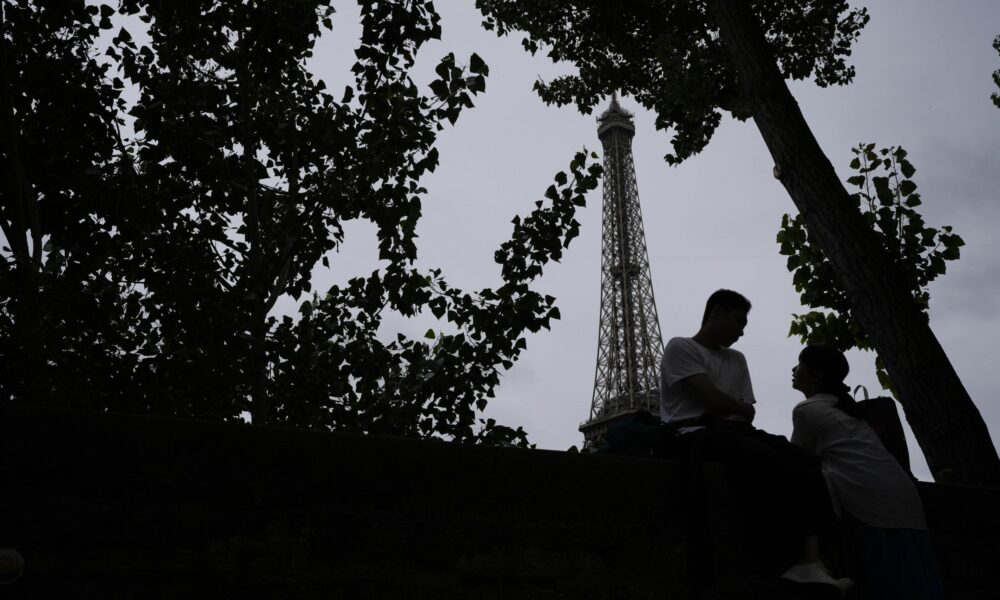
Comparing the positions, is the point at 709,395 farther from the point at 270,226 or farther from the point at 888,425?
the point at 270,226

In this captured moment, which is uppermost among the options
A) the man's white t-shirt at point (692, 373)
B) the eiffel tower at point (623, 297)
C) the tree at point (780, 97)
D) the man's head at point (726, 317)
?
the eiffel tower at point (623, 297)

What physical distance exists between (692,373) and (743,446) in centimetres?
41

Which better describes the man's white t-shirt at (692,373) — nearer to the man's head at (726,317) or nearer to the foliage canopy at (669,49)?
the man's head at (726,317)

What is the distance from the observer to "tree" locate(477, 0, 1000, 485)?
20.8ft

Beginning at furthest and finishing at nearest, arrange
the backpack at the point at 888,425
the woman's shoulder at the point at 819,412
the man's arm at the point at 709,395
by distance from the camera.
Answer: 1. the backpack at the point at 888,425
2. the woman's shoulder at the point at 819,412
3. the man's arm at the point at 709,395

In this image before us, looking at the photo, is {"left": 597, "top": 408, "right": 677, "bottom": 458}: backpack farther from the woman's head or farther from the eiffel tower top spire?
the eiffel tower top spire

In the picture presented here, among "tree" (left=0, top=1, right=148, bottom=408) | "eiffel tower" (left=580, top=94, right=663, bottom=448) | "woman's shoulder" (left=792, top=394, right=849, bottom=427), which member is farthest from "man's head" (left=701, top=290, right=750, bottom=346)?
"eiffel tower" (left=580, top=94, right=663, bottom=448)

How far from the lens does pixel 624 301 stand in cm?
6462

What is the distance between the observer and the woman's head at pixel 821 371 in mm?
4512

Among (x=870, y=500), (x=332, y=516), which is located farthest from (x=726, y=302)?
(x=332, y=516)

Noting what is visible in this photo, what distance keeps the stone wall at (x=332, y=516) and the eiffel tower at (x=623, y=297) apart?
55.0 meters

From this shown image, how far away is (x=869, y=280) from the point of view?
22.0ft

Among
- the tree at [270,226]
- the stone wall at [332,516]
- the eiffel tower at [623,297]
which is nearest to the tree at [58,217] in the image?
the tree at [270,226]

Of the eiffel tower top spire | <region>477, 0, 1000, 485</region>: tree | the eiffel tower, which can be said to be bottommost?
<region>477, 0, 1000, 485</region>: tree
